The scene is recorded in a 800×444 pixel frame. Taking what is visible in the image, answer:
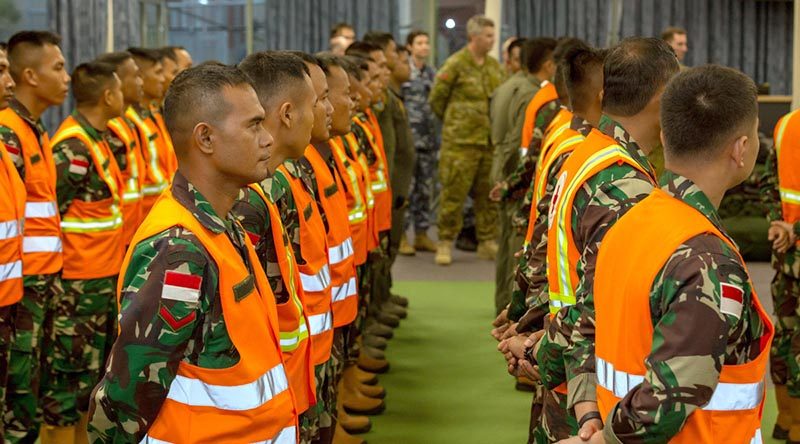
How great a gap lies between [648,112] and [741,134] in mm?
581

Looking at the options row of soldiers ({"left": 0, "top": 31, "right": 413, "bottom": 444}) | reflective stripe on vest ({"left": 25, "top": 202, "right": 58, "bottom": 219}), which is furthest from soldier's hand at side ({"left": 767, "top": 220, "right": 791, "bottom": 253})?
reflective stripe on vest ({"left": 25, "top": 202, "right": 58, "bottom": 219})

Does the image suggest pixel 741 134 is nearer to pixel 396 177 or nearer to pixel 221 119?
pixel 221 119

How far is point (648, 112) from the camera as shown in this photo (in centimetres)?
248

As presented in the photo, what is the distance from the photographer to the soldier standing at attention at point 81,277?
13.5 ft

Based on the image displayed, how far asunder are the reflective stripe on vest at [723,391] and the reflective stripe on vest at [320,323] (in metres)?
1.22

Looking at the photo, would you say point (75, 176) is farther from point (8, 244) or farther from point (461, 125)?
point (461, 125)

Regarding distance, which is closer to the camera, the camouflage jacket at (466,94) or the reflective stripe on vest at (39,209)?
the reflective stripe on vest at (39,209)

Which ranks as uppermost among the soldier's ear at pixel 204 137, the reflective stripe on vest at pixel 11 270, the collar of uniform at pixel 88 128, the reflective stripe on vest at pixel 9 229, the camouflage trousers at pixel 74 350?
the soldier's ear at pixel 204 137

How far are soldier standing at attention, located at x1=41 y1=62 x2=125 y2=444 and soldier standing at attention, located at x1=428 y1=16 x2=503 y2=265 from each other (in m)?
4.29

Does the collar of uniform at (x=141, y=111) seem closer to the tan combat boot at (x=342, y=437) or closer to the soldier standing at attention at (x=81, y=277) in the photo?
the soldier standing at attention at (x=81, y=277)

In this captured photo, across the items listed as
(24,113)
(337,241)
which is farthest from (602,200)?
(24,113)

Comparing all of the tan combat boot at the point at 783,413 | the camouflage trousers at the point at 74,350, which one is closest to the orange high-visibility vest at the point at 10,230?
the camouflage trousers at the point at 74,350

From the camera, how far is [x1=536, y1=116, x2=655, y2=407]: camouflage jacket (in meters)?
2.19

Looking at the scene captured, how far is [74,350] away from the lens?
4152mm
